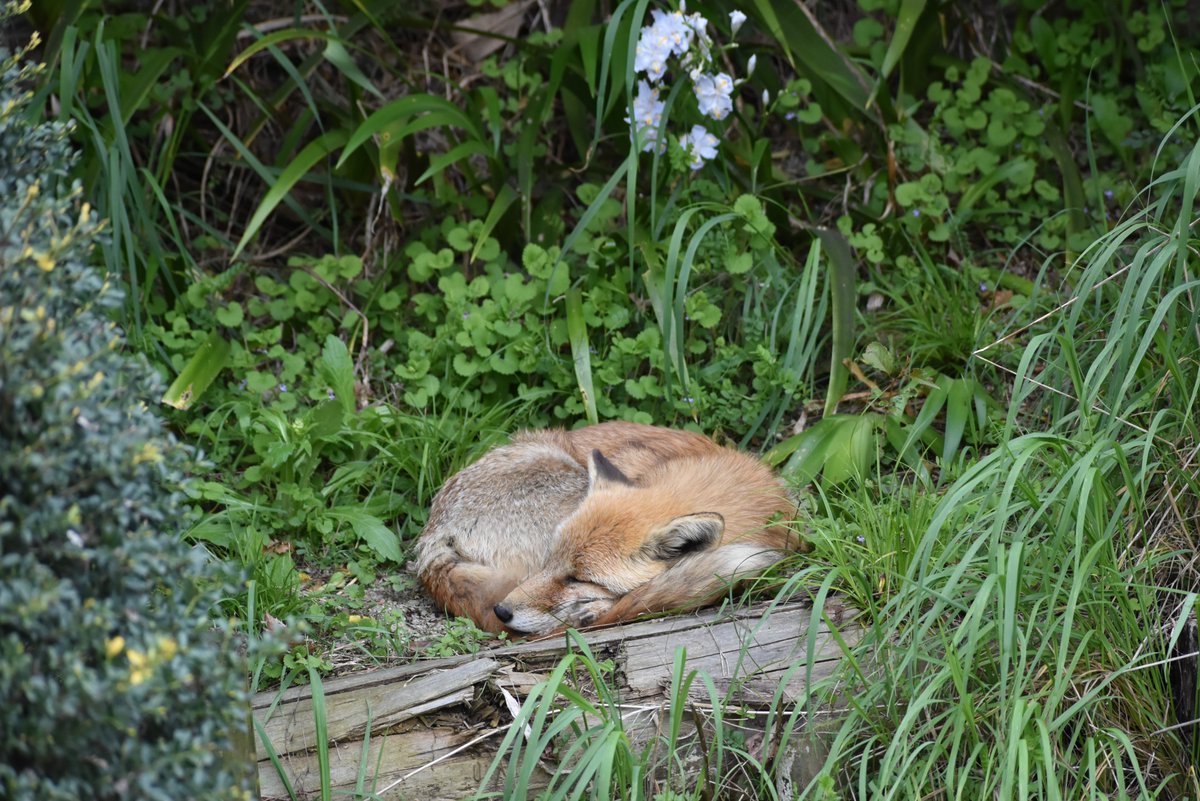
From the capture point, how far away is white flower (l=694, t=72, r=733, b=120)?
5.34m

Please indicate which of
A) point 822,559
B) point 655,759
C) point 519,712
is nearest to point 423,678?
point 519,712

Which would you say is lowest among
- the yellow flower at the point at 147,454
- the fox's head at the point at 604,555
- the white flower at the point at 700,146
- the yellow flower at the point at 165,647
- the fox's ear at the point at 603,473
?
the fox's head at the point at 604,555

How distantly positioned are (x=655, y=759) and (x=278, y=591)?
1.53 metres

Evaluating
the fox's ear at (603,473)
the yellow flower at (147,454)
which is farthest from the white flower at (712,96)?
the yellow flower at (147,454)

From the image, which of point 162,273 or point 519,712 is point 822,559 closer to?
point 519,712

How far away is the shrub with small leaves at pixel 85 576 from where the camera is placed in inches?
75.2

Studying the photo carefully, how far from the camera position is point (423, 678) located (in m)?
3.44

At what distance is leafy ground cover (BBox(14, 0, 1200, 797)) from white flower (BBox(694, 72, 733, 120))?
3cm

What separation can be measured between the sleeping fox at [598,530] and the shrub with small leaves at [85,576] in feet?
6.35

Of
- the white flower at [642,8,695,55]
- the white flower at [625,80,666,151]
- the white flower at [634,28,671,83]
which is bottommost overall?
the white flower at [625,80,666,151]

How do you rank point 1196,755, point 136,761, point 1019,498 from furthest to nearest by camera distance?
point 1019,498 → point 1196,755 → point 136,761

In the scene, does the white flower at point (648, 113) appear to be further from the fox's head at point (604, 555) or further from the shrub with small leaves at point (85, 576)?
the shrub with small leaves at point (85, 576)

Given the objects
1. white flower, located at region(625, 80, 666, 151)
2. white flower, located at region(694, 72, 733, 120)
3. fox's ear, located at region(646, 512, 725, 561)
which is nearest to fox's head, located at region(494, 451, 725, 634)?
fox's ear, located at region(646, 512, 725, 561)

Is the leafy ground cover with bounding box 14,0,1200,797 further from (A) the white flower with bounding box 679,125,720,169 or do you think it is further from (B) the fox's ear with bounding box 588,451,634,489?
(B) the fox's ear with bounding box 588,451,634,489
